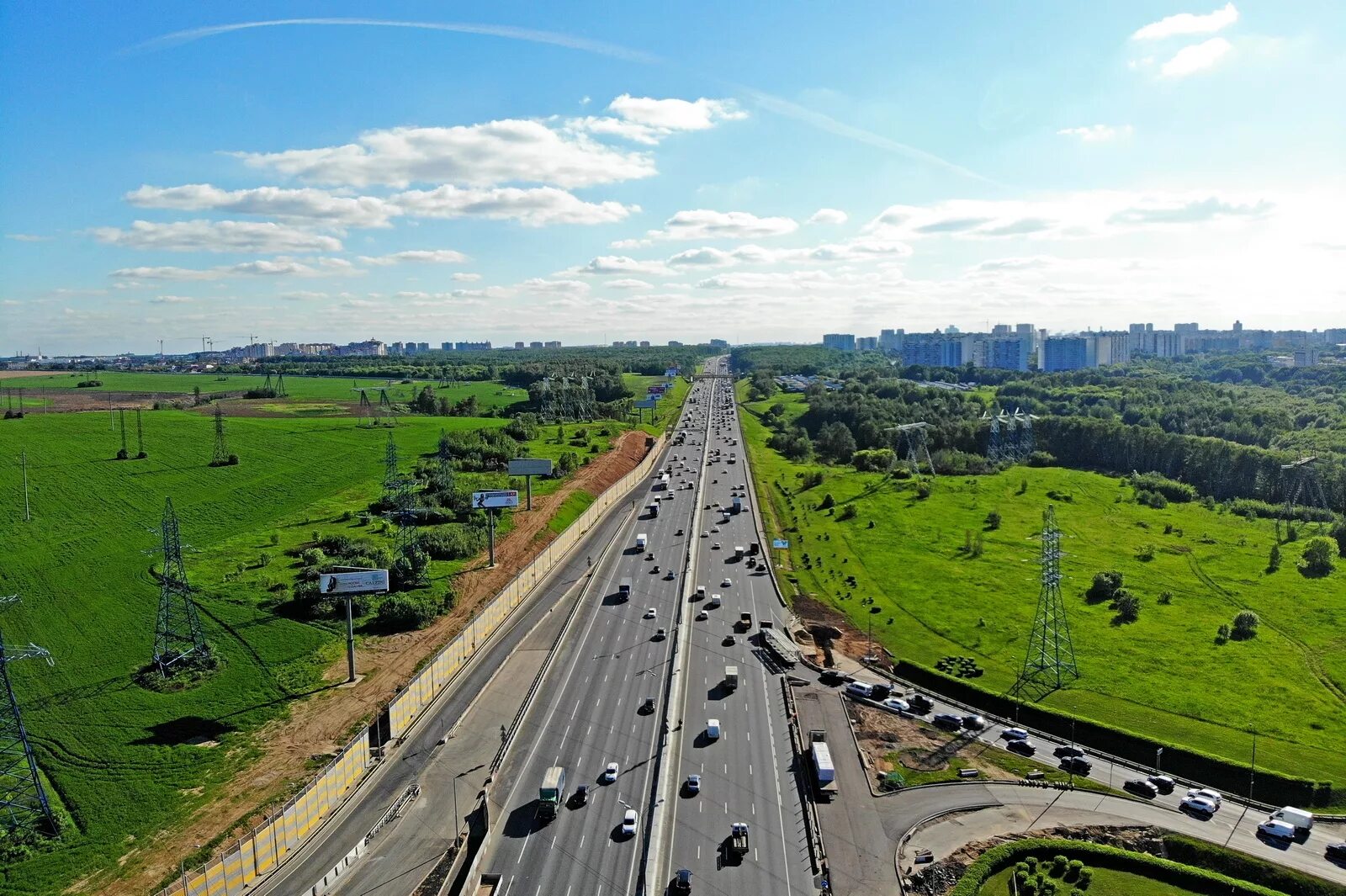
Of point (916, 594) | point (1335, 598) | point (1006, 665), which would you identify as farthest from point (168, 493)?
point (1335, 598)

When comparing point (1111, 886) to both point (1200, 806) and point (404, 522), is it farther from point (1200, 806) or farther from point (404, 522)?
point (404, 522)

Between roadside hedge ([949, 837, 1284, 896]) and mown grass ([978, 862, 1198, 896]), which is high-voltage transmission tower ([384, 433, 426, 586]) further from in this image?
mown grass ([978, 862, 1198, 896])

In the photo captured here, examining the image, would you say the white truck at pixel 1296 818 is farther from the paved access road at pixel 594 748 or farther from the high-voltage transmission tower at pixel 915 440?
the high-voltage transmission tower at pixel 915 440

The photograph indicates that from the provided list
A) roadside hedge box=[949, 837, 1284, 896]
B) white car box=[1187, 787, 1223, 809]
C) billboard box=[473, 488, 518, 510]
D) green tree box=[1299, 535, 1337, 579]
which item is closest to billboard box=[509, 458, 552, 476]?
billboard box=[473, 488, 518, 510]

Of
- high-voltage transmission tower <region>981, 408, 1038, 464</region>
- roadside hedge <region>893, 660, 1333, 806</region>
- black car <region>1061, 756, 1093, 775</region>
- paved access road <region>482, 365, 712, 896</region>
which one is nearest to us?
paved access road <region>482, 365, 712, 896</region>

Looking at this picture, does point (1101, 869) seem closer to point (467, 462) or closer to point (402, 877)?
point (402, 877)

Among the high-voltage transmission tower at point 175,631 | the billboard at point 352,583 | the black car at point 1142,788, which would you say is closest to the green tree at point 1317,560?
the black car at point 1142,788
